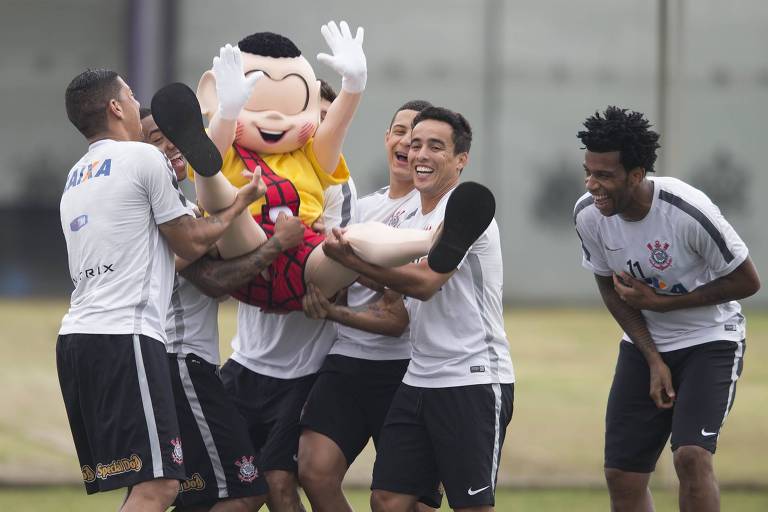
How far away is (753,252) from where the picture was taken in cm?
970

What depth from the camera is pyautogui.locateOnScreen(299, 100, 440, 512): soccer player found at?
4.98 m

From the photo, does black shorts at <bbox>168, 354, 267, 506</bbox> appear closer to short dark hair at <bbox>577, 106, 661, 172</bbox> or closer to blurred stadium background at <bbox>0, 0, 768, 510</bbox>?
short dark hair at <bbox>577, 106, 661, 172</bbox>

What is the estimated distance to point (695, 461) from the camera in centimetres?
493

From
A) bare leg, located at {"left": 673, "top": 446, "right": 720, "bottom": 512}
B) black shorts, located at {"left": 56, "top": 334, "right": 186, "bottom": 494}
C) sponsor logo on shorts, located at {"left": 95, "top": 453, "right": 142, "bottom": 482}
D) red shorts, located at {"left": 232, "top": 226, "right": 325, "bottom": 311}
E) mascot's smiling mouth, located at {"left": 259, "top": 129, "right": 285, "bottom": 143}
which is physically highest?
mascot's smiling mouth, located at {"left": 259, "top": 129, "right": 285, "bottom": 143}

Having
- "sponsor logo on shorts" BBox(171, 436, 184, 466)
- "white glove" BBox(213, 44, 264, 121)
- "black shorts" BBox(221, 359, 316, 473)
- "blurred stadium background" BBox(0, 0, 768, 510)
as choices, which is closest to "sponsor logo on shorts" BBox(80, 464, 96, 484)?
"sponsor logo on shorts" BBox(171, 436, 184, 466)

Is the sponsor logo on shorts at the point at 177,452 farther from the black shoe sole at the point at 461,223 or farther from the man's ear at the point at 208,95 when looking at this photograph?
the man's ear at the point at 208,95

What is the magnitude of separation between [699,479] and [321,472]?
154cm

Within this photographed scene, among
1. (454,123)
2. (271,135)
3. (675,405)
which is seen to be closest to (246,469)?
(271,135)

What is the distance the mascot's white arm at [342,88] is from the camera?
4.81m

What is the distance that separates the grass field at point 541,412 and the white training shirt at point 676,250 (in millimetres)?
2320

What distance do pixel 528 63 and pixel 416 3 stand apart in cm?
116

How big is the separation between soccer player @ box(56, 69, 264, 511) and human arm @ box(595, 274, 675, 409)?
1.78 meters

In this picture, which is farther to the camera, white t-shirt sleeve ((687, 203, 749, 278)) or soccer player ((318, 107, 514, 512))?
white t-shirt sleeve ((687, 203, 749, 278))

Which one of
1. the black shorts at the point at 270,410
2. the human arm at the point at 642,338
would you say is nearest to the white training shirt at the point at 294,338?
the black shorts at the point at 270,410
